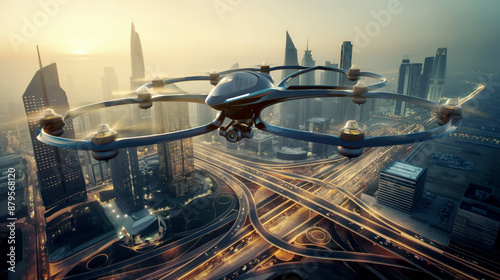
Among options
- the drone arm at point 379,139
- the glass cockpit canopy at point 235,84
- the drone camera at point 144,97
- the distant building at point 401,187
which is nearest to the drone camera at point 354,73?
the glass cockpit canopy at point 235,84

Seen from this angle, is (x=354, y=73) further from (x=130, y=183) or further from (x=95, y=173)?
(x=95, y=173)

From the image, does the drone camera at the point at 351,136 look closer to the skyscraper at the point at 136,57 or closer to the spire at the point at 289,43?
the skyscraper at the point at 136,57

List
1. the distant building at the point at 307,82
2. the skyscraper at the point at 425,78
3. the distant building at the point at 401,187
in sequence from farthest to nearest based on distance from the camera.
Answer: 1. the skyscraper at the point at 425,78
2. the distant building at the point at 307,82
3. the distant building at the point at 401,187

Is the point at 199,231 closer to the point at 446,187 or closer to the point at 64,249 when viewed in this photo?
the point at 64,249

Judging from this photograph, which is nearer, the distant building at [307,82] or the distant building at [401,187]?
the distant building at [401,187]

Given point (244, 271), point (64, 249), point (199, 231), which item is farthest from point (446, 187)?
point (64, 249)

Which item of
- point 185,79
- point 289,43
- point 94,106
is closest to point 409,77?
point 289,43

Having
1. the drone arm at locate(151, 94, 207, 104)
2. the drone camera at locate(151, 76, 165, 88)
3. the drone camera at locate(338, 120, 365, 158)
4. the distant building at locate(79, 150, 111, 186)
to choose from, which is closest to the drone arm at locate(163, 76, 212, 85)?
the drone camera at locate(151, 76, 165, 88)
